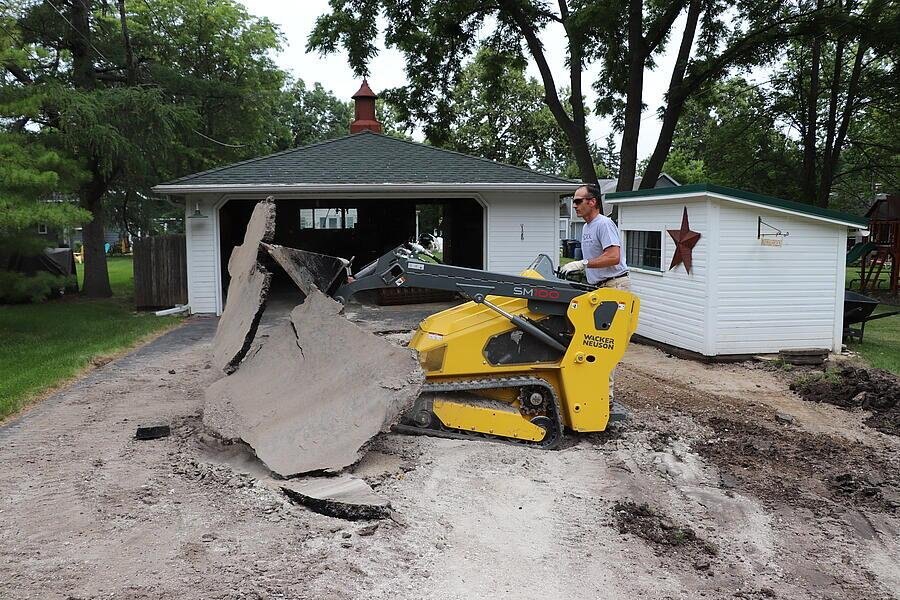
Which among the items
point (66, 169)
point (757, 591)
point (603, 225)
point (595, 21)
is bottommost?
point (757, 591)

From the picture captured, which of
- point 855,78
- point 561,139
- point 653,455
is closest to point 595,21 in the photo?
point 855,78

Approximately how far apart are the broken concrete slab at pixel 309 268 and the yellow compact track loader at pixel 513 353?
5cm

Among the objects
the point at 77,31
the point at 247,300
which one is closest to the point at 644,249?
the point at 247,300

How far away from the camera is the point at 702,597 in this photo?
144 inches

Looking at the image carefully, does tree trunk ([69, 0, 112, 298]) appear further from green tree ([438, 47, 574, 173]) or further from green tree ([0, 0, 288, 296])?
green tree ([438, 47, 574, 173])

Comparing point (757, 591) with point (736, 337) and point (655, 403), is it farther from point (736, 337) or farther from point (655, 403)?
point (736, 337)

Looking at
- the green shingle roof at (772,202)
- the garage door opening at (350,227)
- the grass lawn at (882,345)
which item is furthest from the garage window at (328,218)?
the grass lawn at (882,345)

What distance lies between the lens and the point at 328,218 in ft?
74.8

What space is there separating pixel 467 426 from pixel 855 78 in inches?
836

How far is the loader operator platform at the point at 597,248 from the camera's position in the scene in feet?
19.4

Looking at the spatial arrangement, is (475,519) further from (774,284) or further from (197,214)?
(197,214)

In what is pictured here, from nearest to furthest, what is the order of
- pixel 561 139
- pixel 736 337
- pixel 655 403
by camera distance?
pixel 655 403 → pixel 736 337 → pixel 561 139

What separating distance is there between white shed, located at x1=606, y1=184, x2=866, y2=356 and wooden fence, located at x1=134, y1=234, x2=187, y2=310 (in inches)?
423

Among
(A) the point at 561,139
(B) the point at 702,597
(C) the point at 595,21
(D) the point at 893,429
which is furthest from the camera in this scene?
(A) the point at 561,139
